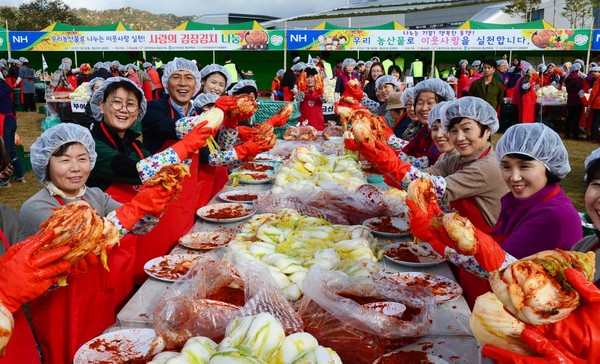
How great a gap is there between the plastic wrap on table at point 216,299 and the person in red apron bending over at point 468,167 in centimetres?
129

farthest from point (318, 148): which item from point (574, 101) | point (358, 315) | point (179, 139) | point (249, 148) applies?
point (574, 101)

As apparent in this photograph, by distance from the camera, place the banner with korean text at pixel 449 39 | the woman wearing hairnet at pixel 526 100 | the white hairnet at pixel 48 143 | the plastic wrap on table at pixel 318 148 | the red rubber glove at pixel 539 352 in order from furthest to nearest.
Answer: the banner with korean text at pixel 449 39
the woman wearing hairnet at pixel 526 100
the plastic wrap on table at pixel 318 148
the white hairnet at pixel 48 143
the red rubber glove at pixel 539 352

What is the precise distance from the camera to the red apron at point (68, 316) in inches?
95.7

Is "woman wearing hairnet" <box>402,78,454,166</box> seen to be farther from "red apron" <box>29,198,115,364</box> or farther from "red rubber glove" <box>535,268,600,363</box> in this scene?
"red rubber glove" <box>535,268,600,363</box>

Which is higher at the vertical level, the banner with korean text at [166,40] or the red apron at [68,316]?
the banner with korean text at [166,40]

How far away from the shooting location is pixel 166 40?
2050cm

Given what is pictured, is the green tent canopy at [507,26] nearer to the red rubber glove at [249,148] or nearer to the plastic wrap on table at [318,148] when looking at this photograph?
the plastic wrap on table at [318,148]

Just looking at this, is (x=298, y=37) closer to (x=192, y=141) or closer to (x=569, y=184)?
(x=569, y=184)

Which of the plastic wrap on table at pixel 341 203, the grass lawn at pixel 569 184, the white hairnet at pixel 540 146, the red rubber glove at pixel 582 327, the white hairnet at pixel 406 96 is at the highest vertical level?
the white hairnet at pixel 406 96

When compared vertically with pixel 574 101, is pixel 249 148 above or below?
below

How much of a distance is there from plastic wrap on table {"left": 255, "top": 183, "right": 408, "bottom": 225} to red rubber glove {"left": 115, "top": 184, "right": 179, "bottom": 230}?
1.32 m

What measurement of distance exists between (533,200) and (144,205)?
2001mm

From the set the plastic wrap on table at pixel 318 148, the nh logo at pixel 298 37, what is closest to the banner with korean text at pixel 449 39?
the nh logo at pixel 298 37

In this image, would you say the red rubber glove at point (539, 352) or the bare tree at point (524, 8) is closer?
the red rubber glove at point (539, 352)
